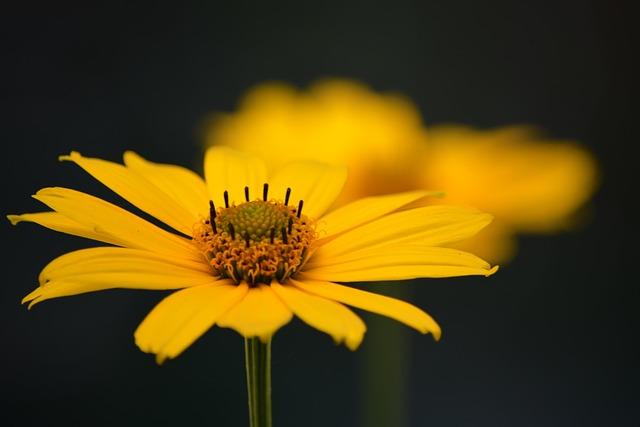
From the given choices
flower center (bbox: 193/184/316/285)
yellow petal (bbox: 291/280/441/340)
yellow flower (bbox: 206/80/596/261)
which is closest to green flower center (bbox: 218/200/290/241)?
flower center (bbox: 193/184/316/285)

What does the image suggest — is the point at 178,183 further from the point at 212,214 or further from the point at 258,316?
the point at 258,316

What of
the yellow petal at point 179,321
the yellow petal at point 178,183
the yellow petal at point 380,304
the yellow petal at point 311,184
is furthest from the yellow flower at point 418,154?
the yellow petal at point 179,321

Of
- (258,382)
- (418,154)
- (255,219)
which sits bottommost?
(258,382)

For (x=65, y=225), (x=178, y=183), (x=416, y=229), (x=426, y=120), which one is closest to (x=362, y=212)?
(x=416, y=229)

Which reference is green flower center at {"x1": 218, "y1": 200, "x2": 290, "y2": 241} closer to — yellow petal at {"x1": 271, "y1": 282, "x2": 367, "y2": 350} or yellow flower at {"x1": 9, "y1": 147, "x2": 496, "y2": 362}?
yellow flower at {"x1": 9, "y1": 147, "x2": 496, "y2": 362}

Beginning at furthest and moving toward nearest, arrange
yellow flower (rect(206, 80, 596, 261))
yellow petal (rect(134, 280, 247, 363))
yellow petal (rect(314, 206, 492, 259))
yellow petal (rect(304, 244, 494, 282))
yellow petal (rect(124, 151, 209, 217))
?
yellow flower (rect(206, 80, 596, 261)) → yellow petal (rect(124, 151, 209, 217)) → yellow petal (rect(314, 206, 492, 259)) → yellow petal (rect(304, 244, 494, 282)) → yellow petal (rect(134, 280, 247, 363))

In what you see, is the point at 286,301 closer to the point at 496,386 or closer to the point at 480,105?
the point at 496,386
